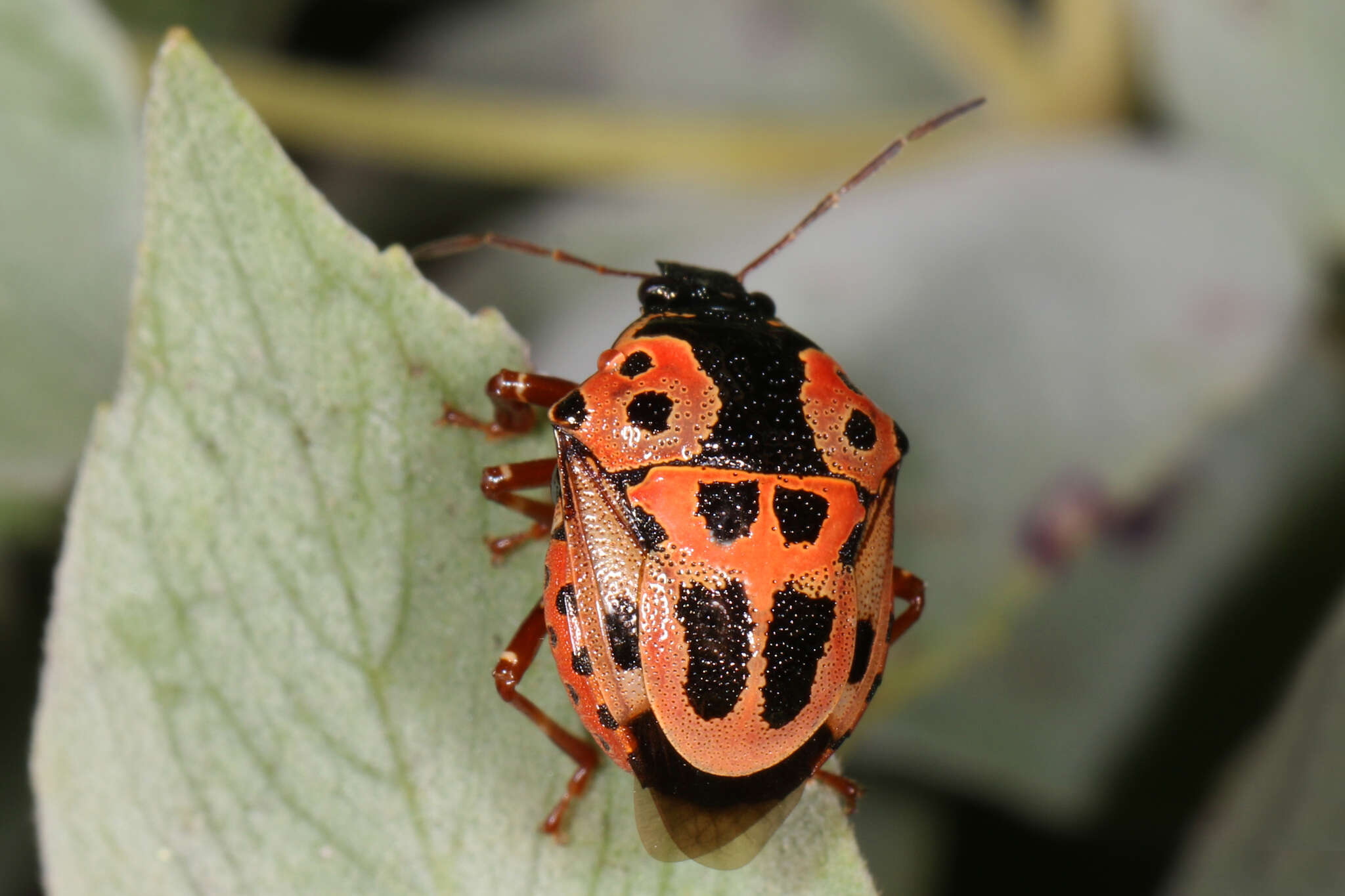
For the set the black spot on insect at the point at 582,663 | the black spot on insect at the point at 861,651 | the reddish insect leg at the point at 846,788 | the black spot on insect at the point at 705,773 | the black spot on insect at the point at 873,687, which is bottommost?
the reddish insect leg at the point at 846,788

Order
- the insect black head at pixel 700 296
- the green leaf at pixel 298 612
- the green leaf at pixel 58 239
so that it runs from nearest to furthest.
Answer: the green leaf at pixel 298 612, the insect black head at pixel 700 296, the green leaf at pixel 58 239

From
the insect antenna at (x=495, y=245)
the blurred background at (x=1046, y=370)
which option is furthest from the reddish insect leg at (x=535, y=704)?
the blurred background at (x=1046, y=370)

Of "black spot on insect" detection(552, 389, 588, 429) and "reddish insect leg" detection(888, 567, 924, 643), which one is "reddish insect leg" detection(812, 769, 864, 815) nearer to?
"reddish insect leg" detection(888, 567, 924, 643)

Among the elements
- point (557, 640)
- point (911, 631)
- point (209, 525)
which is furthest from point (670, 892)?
point (911, 631)

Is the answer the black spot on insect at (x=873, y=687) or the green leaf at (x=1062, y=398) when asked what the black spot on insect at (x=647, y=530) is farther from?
the green leaf at (x=1062, y=398)

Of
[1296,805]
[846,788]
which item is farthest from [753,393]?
[1296,805]

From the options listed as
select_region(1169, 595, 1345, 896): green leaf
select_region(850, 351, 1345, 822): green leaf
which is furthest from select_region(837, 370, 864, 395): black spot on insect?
select_region(850, 351, 1345, 822): green leaf

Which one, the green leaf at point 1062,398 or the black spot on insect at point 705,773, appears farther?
the green leaf at point 1062,398
